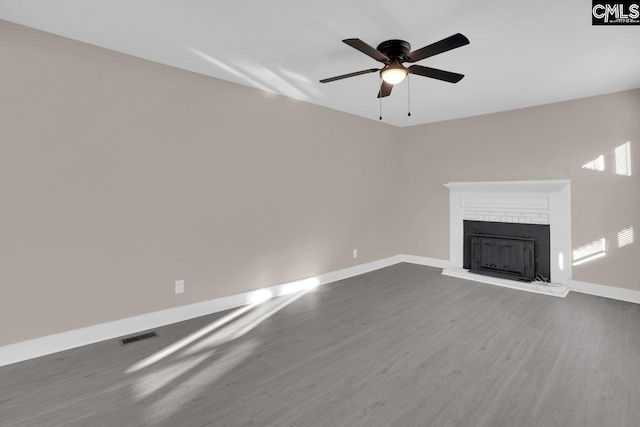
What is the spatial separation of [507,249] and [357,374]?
3562 millimetres

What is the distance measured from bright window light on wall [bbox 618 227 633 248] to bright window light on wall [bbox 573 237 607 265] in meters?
0.15

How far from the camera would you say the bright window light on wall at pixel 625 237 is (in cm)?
378

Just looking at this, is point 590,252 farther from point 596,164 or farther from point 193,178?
point 193,178

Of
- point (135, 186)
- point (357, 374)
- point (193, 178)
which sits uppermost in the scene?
point (193, 178)

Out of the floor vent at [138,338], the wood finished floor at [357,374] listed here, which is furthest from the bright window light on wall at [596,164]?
the floor vent at [138,338]

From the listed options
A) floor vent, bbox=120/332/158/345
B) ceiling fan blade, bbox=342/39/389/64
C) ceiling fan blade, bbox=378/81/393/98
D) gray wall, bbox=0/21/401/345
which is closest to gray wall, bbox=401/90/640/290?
gray wall, bbox=0/21/401/345

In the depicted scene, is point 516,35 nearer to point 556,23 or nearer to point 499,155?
point 556,23

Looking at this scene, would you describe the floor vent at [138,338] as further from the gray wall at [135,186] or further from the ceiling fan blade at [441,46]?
the ceiling fan blade at [441,46]

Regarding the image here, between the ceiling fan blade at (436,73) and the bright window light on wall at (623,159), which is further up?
the ceiling fan blade at (436,73)

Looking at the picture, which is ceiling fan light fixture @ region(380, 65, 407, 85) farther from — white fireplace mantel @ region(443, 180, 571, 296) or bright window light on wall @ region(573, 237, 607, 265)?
bright window light on wall @ region(573, 237, 607, 265)

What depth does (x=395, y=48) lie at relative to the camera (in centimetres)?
257

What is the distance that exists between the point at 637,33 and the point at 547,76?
90 cm

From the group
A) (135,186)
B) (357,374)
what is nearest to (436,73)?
(357,374)

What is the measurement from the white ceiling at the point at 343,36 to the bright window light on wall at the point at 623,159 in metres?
0.71
